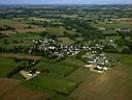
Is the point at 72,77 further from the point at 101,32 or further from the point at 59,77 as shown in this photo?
the point at 101,32

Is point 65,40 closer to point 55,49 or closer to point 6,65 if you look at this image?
point 55,49

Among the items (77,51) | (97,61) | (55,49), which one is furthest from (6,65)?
(77,51)

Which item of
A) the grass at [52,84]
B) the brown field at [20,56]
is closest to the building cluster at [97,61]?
the grass at [52,84]

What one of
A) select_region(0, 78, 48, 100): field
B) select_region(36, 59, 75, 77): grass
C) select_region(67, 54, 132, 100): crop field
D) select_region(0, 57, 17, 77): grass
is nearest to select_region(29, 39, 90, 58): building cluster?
select_region(36, 59, 75, 77): grass

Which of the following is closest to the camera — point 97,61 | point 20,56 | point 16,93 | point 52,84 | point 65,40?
point 16,93

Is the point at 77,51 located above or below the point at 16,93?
below

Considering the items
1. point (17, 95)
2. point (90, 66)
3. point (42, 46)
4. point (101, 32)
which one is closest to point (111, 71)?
point (90, 66)

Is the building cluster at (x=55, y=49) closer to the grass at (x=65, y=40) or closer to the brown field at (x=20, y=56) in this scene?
the brown field at (x=20, y=56)
